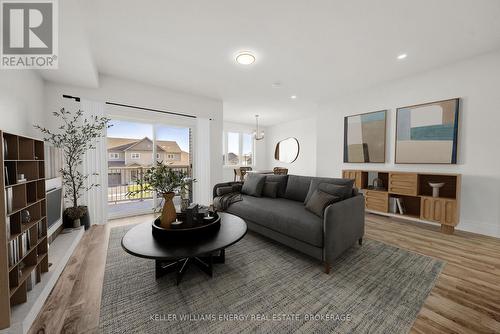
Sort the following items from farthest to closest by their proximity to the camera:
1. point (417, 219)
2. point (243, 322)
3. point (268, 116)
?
point (268, 116), point (417, 219), point (243, 322)

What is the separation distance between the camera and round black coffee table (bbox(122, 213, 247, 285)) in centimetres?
153

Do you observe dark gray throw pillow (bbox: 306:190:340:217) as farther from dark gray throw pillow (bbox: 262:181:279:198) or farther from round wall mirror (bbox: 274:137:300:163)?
round wall mirror (bbox: 274:137:300:163)

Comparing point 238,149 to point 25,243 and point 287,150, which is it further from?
point 25,243

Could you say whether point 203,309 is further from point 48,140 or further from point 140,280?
point 48,140

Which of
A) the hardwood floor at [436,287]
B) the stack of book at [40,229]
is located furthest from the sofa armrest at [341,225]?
the stack of book at [40,229]

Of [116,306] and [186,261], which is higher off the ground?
[186,261]

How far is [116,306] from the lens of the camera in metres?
1.54

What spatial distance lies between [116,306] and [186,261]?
62 cm

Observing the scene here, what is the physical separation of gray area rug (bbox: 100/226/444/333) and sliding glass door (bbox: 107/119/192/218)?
7.28ft

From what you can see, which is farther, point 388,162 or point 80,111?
point 388,162

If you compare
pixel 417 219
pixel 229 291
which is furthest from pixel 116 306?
pixel 417 219

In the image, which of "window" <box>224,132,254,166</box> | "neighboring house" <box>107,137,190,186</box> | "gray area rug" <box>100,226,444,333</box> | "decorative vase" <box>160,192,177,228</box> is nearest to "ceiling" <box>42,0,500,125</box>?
"neighboring house" <box>107,137,190,186</box>

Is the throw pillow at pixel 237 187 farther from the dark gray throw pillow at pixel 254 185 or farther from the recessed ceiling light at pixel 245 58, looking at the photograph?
the recessed ceiling light at pixel 245 58

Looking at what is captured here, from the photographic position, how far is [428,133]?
3.30 meters
